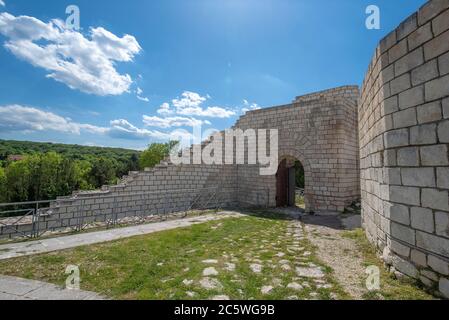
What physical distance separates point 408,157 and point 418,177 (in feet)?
1.06

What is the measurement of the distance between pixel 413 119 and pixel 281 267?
10.1ft

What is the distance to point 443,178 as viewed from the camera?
299 centimetres

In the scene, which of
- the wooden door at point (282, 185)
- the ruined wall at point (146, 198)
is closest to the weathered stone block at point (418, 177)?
the ruined wall at point (146, 198)

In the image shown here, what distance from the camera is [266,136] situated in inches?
476

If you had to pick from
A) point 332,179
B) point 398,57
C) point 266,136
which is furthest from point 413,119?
point 266,136

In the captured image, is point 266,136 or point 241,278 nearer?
point 241,278

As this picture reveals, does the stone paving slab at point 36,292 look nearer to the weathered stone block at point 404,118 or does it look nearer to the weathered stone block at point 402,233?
the weathered stone block at point 402,233

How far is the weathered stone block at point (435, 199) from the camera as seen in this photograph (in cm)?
295

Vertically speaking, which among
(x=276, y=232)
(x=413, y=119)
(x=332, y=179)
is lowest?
(x=276, y=232)

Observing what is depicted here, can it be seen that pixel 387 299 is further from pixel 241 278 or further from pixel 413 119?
pixel 413 119

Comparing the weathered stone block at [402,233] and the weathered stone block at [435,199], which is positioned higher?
the weathered stone block at [435,199]

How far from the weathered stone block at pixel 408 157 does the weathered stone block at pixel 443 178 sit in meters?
0.34

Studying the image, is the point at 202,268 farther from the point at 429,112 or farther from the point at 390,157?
the point at 429,112

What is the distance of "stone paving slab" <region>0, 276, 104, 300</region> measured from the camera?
3.16 m
